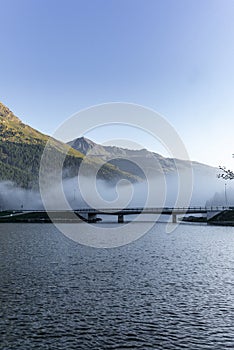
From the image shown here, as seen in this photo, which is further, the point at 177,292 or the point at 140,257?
the point at 140,257

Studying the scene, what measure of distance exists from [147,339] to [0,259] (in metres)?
51.6

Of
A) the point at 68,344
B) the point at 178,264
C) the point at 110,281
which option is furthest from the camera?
the point at 178,264

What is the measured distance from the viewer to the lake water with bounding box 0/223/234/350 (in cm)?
2758

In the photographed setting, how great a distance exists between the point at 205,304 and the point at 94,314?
41.3 ft

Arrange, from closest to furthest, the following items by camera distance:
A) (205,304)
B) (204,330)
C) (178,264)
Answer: (204,330) → (205,304) → (178,264)

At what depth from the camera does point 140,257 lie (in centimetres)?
7700

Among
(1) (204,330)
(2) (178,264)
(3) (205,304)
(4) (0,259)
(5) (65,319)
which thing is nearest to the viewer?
(1) (204,330)

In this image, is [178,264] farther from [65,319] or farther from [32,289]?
[65,319]

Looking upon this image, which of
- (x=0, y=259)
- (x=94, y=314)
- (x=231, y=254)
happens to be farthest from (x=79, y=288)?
(x=231, y=254)

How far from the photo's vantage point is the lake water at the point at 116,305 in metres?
27.6

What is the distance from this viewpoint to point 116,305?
37.7m

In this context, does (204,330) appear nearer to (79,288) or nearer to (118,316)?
(118,316)

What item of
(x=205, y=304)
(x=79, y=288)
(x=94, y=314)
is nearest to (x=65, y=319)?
(x=94, y=314)

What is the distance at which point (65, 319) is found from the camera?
108ft
